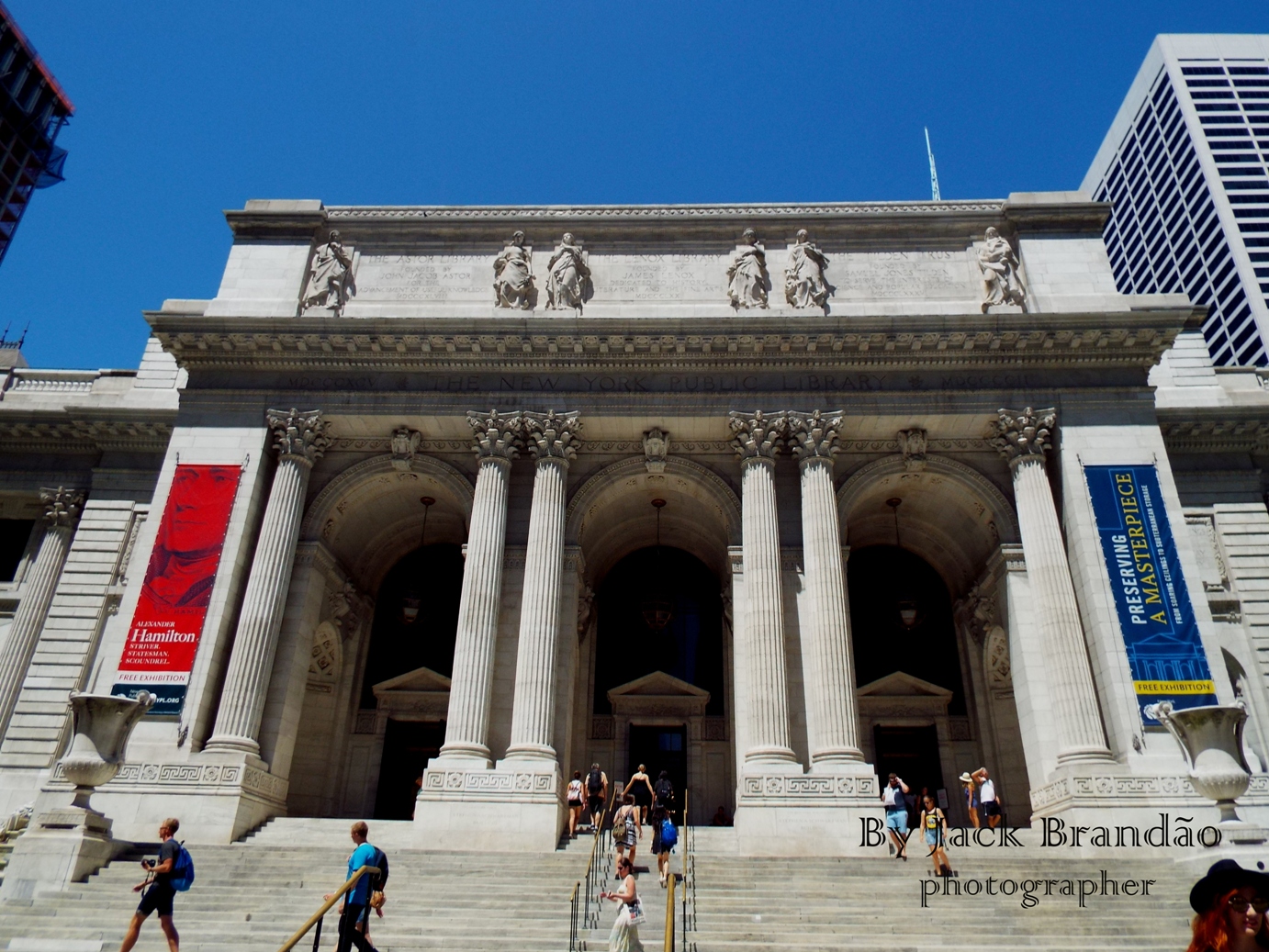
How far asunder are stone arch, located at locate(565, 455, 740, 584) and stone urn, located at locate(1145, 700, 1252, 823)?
11.6 m

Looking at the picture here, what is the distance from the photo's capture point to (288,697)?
76.2 feet

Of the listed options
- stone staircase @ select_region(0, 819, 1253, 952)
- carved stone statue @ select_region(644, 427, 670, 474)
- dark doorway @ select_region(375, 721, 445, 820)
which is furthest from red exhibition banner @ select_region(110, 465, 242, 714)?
carved stone statue @ select_region(644, 427, 670, 474)

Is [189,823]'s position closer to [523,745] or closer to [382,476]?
[523,745]

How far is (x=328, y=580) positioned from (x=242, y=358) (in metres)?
6.89

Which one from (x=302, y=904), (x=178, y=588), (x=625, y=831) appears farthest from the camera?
(x=178, y=588)

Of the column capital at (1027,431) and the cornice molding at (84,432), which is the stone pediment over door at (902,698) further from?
the cornice molding at (84,432)

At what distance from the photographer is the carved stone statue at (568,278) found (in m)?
27.0

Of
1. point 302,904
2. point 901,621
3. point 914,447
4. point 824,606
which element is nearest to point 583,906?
point 302,904

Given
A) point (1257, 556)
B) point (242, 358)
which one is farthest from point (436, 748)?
point (1257, 556)

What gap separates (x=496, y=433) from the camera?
24953mm

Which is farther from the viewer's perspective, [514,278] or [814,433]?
[514,278]

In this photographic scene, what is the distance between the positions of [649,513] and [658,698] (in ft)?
19.4

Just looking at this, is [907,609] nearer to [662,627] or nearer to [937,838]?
[662,627]

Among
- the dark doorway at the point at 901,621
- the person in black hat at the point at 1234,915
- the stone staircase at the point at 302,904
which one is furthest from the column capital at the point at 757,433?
the person in black hat at the point at 1234,915
